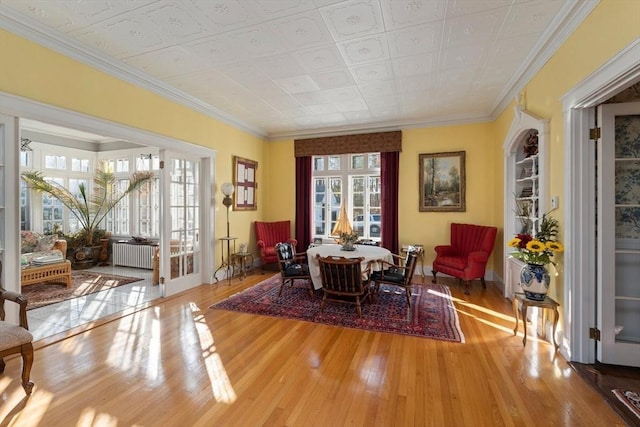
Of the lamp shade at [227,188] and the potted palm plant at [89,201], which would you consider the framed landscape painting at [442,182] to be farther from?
the potted palm plant at [89,201]

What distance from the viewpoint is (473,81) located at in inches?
158

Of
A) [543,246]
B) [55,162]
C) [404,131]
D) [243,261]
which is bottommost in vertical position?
[243,261]

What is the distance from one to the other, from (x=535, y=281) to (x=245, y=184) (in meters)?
5.15

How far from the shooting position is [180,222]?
471 cm

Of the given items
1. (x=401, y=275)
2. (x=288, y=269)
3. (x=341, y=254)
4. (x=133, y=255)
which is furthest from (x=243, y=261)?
(x=401, y=275)

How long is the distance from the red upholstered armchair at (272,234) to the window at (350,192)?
653 millimetres

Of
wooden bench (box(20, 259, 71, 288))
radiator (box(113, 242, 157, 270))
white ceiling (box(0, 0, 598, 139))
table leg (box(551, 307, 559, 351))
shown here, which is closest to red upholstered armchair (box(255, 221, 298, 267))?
radiator (box(113, 242, 157, 270))

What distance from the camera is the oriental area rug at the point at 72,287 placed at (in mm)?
4207

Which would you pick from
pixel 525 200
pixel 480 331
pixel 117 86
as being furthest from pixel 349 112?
pixel 480 331

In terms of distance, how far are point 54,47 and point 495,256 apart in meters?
6.82

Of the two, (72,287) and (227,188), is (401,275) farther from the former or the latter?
(72,287)

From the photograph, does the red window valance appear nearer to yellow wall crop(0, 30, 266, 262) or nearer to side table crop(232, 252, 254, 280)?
yellow wall crop(0, 30, 266, 262)

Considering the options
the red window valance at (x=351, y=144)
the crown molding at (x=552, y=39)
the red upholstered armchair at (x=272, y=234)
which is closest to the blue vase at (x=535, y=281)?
the crown molding at (x=552, y=39)

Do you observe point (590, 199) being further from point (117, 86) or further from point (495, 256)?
point (117, 86)
